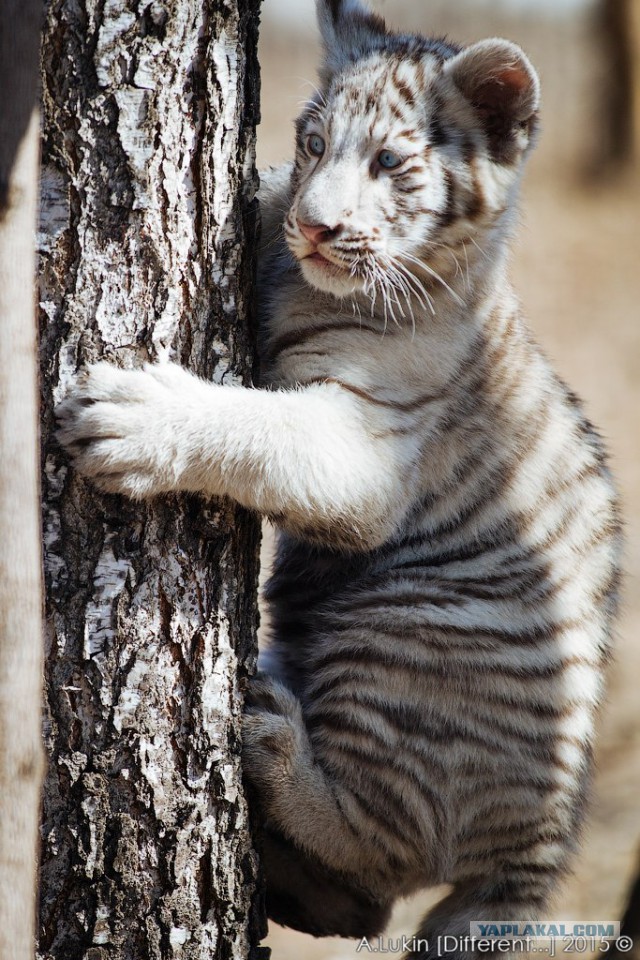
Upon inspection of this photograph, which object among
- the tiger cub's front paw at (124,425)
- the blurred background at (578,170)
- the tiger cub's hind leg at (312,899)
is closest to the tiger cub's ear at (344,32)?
the tiger cub's front paw at (124,425)

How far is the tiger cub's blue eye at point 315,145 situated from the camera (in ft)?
9.49

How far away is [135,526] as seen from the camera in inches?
91.5

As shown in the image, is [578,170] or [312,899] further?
[578,170]

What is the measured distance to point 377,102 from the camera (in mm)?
2865

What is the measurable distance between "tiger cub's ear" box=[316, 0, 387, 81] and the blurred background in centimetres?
536

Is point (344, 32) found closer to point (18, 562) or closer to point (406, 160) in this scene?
point (406, 160)

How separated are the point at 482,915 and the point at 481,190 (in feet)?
7.05

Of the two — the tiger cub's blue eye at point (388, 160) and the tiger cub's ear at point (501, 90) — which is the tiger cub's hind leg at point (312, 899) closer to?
the tiger cub's blue eye at point (388, 160)

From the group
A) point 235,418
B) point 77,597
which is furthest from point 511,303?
point 77,597

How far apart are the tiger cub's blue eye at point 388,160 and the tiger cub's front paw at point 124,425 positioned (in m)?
0.92

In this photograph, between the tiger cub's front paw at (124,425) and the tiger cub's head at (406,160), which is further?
the tiger cub's head at (406,160)

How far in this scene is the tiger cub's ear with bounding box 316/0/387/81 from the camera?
3143 mm

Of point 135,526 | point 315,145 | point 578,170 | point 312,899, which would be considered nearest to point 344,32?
point 315,145

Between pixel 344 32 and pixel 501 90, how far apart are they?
25.3 inches
